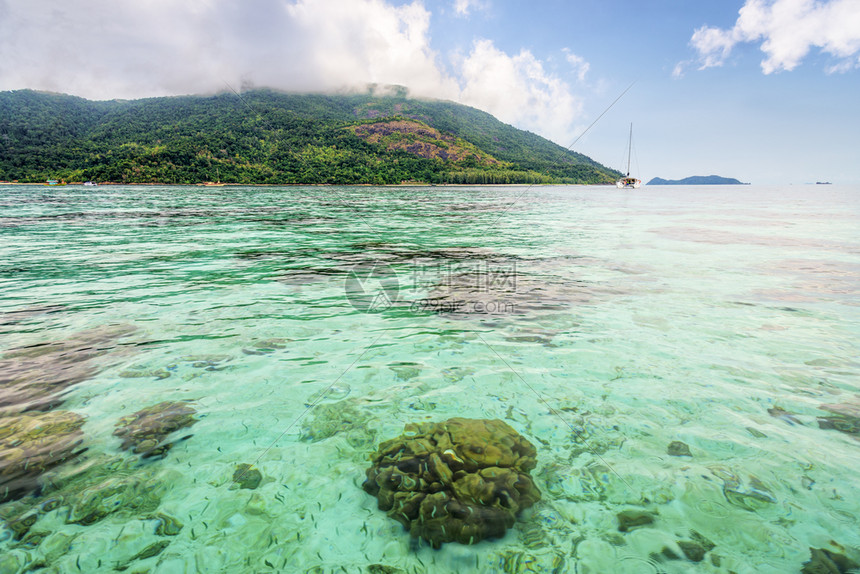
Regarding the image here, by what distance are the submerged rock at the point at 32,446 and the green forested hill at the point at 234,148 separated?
325 ft

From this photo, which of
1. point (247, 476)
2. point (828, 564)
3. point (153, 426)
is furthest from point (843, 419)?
point (153, 426)

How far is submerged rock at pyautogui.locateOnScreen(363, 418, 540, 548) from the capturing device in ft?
10.4

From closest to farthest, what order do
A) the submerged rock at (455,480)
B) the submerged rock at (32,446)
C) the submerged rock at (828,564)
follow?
the submerged rock at (828,564) < the submerged rock at (455,480) < the submerged rock at (32,446)

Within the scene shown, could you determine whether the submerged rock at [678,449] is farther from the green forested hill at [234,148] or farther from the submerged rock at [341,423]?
the green forested hill at [234,148]

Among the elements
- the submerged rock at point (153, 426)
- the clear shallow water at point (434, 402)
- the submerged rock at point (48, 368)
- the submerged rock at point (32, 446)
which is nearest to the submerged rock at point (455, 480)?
the clear shallow water at point (434, 402)

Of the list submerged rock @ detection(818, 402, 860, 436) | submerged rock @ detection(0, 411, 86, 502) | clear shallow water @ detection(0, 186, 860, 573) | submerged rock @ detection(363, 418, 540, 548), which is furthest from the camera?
submerged rock @ detection(818, 402, 860, 436)

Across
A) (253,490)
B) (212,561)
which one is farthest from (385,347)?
(212,561)

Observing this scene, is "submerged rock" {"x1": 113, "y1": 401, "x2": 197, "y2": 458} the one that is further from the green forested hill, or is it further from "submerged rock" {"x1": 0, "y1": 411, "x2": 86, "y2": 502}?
the green forested hill

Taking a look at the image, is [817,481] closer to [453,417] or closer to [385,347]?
[453,417]

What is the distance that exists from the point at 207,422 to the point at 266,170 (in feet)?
416

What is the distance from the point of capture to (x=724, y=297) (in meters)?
9.34

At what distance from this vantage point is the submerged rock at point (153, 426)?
4.09 m

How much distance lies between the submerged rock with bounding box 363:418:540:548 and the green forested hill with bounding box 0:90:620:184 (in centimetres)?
9773

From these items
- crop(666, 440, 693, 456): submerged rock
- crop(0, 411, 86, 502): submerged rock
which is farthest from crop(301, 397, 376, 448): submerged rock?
crop(666, 440, 693, 456): submerged rock
